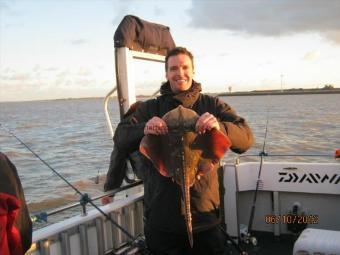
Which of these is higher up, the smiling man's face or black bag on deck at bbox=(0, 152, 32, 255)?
the smiling man's face

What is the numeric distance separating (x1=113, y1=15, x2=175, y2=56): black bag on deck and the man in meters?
1.64

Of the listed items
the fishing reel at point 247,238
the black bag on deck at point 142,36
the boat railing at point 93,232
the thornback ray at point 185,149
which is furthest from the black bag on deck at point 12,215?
the fishing reel at point 247,238

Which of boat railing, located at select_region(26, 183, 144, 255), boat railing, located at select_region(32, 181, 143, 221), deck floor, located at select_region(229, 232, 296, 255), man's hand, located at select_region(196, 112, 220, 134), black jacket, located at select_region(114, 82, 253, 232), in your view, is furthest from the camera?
deck floor, located at select_region(229, 232, 296, 255)

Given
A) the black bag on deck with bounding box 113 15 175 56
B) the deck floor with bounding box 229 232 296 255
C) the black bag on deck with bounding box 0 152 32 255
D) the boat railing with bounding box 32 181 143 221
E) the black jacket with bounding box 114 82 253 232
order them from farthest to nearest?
1. the deck floor with bounding box 229 232 296 255
2. the black bag on deck with bounding box 113 15 175 56
3. the boat railing with bounding box 32 181 143 221
4. the black jacket with bounding box 114 82 253 232
5. the black bag on deck with bounding box 0 152 32 255

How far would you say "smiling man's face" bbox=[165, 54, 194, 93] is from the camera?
10.8 feet

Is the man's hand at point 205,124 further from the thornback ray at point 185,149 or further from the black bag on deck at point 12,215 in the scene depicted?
the black bag on deck at point 12,215

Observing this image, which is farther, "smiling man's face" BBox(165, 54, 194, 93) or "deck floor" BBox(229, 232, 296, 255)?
"deck floor" BBox(229, 232, 296, 255)

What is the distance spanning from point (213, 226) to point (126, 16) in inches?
109

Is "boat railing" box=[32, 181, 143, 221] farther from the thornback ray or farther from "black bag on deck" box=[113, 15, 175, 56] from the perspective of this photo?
"black bag on deck" box=[113, 15, 175, 56]

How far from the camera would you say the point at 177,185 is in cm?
322

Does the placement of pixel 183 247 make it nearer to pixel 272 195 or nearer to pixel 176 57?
pixel 176 57
